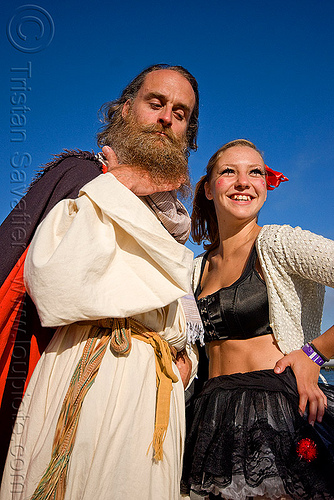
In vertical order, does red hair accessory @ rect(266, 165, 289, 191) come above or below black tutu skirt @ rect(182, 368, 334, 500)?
above

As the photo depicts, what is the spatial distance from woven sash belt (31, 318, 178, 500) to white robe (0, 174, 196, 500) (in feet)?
0.09

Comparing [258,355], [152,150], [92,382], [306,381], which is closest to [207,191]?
[152,150]

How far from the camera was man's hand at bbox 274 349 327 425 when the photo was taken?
5.86 ft

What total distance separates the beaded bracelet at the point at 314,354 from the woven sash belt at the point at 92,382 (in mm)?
865

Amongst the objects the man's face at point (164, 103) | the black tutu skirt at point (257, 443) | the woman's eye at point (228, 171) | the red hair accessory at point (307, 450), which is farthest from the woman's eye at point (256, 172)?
the red hair accessory at point (307, 450)

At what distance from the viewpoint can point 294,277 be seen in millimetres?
2154

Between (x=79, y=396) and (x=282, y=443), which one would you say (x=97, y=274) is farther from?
(x=282, y=443)

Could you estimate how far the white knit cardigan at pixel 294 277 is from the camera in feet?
6.43

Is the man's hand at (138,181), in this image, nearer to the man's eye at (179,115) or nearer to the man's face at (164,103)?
the man's face at (164,103)

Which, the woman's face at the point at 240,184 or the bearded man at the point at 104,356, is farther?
the woman's face at the point at 240,184

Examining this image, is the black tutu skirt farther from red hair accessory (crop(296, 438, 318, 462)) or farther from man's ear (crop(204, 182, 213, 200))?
man's ear (crop(204, 182, 213, 200))

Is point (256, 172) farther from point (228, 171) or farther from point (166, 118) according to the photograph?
point (166, 118)

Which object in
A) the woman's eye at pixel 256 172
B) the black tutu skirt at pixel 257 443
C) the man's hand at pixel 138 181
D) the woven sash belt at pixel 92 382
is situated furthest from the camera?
the woman's eye at pixel 256 172

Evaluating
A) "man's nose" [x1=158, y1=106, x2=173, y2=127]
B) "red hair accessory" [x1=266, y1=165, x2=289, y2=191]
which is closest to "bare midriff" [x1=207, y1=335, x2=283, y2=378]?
"red hair accessory" [x1=266, y1=165, x2=289, y2=191]
